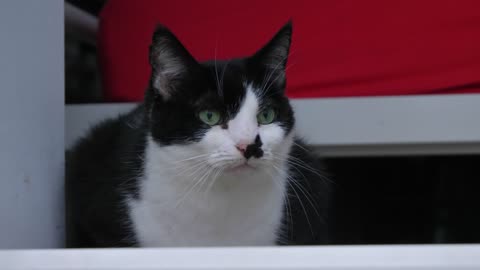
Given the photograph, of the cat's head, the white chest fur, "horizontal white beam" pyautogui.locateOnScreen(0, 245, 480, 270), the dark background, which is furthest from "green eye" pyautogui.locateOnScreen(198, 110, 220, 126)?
the dark background

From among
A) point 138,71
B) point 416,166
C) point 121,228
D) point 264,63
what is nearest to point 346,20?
point 264,63

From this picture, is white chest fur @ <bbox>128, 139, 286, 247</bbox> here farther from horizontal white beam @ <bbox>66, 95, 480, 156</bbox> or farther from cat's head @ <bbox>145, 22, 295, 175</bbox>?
horizontal white beam @ <bbox>66, 95, 480, 156</bbox>

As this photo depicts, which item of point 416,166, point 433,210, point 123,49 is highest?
point 123,49

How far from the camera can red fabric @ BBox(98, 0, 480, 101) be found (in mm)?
1395

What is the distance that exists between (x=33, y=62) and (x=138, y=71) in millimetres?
481

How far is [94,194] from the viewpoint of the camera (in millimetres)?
1340

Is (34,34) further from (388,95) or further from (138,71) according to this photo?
(388,95)

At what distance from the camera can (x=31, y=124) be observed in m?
1.09

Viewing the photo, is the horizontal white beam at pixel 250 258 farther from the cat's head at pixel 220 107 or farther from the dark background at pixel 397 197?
the dark background at pixel 397 197

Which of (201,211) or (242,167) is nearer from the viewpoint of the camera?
(242,167)

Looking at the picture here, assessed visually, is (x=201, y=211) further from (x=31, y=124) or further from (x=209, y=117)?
(x=31, y=124)

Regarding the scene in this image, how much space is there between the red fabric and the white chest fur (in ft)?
1.23

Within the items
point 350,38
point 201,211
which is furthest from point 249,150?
point 350,38

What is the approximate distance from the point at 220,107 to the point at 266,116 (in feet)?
0.35
